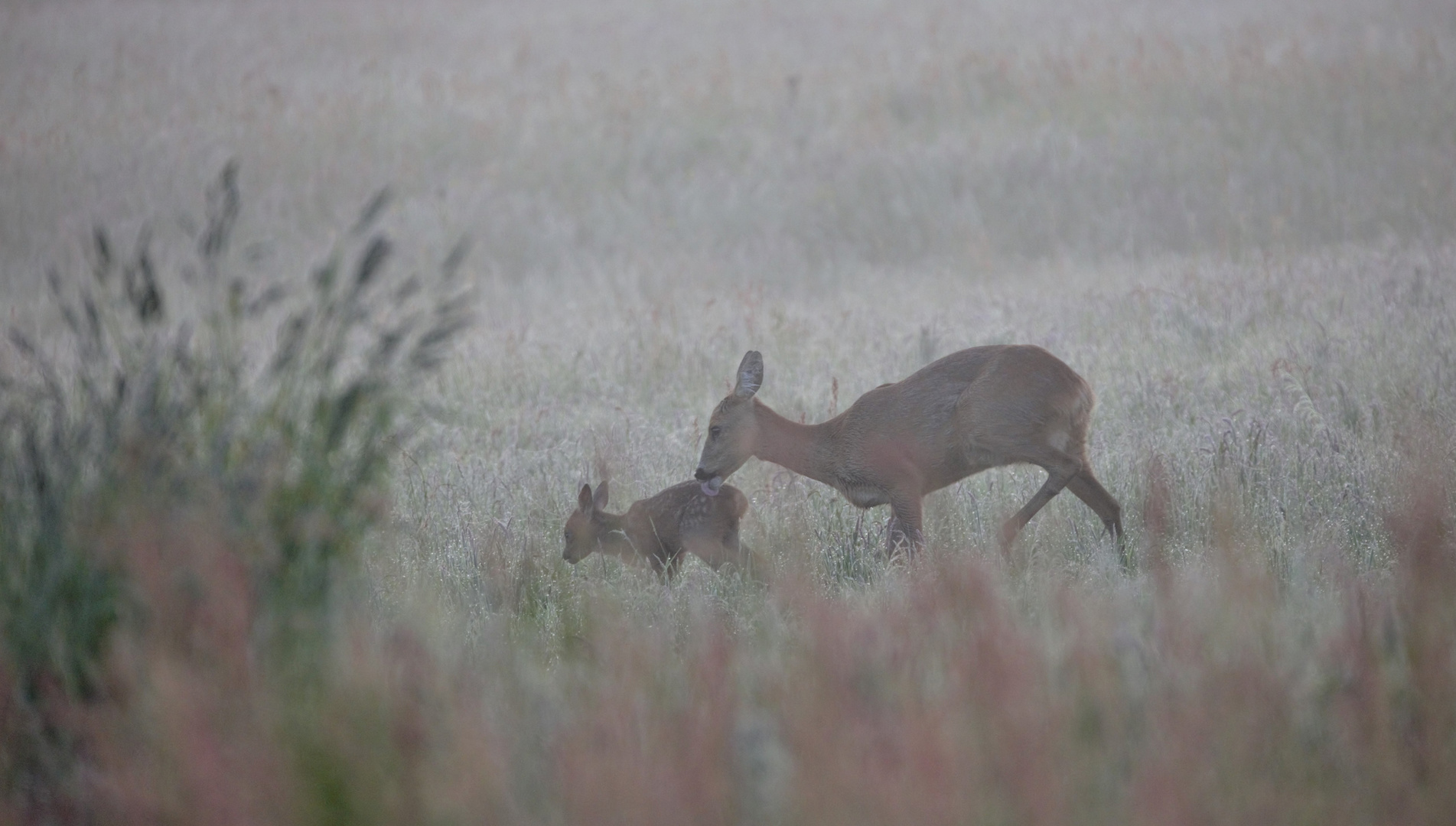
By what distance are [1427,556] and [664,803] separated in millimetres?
2165

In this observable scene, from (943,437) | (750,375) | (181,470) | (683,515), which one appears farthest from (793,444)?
(181,470)

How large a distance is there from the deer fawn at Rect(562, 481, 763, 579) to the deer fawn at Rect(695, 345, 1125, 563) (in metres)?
0.16

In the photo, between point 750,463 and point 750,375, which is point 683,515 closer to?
point 750,375

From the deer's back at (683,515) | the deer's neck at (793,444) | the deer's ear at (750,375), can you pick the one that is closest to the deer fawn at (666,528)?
the deer's back at (683,515)

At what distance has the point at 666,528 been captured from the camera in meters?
7.58

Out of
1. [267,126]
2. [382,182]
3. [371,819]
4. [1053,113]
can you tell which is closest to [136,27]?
[267,126]

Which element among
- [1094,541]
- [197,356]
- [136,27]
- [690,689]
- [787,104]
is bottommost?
[1094,541]

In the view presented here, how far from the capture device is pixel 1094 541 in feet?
22.5

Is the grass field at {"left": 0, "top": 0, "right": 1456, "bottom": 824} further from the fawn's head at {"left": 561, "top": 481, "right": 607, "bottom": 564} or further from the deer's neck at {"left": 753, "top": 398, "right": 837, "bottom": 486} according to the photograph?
the deer's neck at {"left": 753, "top": 398, "right": 837, "bottom": 486}

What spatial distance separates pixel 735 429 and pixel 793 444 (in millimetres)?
315

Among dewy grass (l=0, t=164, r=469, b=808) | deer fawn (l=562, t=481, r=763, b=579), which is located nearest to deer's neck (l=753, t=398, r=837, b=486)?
deer fawn (l=562, t=481, r=763, b=579)

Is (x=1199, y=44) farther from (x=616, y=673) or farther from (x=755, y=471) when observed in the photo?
(x=616, y=673)

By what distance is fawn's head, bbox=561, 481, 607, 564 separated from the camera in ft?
24.3

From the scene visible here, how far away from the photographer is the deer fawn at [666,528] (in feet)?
23.7
